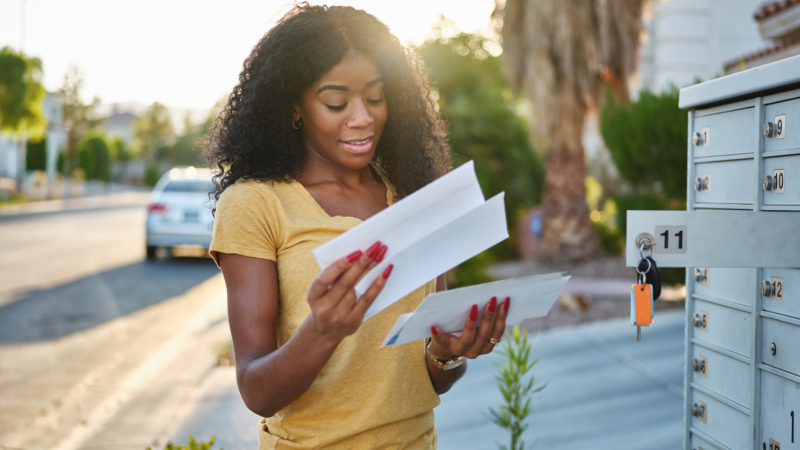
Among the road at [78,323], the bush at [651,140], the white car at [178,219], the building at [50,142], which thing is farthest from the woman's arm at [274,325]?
the building at [50,142]

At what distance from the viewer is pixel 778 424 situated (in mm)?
1497

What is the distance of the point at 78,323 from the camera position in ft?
23.4

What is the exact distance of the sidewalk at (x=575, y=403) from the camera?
382 centimetres

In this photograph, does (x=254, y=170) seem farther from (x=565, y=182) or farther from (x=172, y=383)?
(x=565, y=182)

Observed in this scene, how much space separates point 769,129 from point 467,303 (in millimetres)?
807

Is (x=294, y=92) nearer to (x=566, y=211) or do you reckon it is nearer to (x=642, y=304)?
(x=642, y=304)

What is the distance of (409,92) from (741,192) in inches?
32.6

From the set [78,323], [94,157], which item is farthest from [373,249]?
[94,157]

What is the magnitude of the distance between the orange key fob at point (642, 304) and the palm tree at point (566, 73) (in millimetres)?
8493

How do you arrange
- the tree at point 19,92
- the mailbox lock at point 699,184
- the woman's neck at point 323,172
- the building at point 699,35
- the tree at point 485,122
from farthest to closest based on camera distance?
the tree at point 19,92 < the building at point 699,35 < the tree at point 485,122 < the mailbox lock at point 699,184 < the woman's neck at point 323,172

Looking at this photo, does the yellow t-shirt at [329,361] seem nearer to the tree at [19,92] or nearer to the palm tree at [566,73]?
the palm tree at [566,73]

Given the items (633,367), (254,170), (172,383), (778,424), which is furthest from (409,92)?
(172,383)

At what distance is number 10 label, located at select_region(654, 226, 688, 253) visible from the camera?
4.38 ft

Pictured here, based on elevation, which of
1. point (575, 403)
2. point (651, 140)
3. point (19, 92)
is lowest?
point (575, 403)
